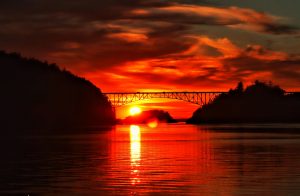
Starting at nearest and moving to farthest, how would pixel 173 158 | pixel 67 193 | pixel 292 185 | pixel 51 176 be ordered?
pixel 67 193, pixel 292 185, pixel 51 176, pixel 173 158

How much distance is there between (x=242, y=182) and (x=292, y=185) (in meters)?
2.52

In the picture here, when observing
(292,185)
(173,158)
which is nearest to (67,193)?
(292,185)

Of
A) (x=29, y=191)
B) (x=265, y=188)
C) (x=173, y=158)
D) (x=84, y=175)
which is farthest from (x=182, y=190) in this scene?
(x=173, y=158)

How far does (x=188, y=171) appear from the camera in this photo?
37.5 metres

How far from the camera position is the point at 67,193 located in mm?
27609

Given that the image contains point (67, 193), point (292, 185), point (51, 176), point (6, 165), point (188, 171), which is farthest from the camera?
point (6, 165)

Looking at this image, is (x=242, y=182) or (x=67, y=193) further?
(x=242, y=182)

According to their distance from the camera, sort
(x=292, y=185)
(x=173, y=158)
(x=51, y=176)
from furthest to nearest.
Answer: (x=173, y=158) → (x=51, y=176) → (x=292, y=185)

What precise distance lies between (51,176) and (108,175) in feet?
9.80

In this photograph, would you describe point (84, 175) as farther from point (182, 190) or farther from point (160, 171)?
point (182, 190)

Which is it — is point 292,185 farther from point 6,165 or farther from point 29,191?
point 6,165

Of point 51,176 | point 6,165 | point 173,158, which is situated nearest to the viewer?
point 51,176

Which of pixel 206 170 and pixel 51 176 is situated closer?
pixel 51 176

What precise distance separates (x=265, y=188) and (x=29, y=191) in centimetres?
1000
